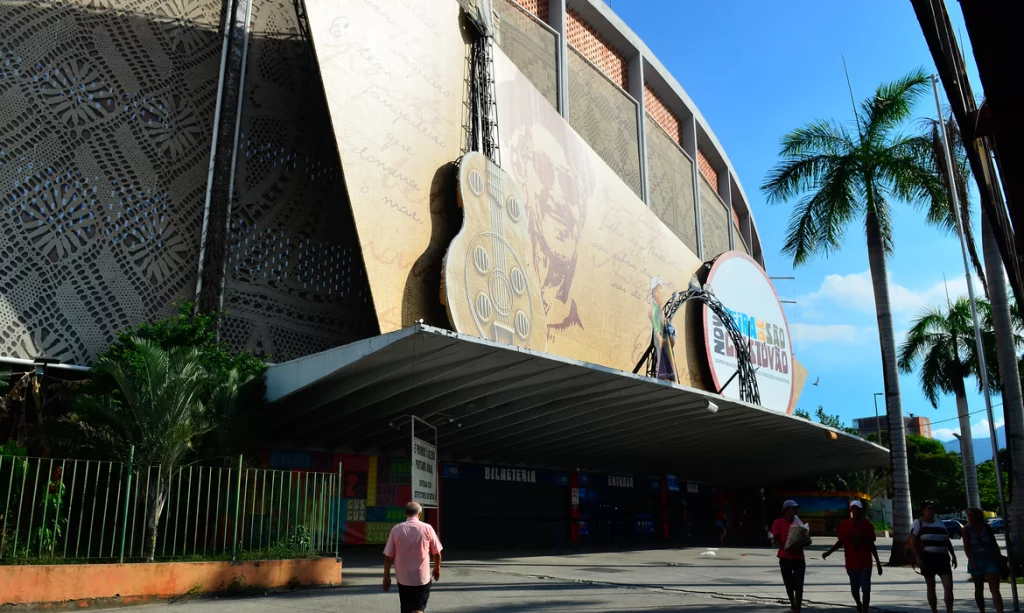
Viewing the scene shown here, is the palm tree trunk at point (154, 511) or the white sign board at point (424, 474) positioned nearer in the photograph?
the palm tree trunk at point (154, 511)

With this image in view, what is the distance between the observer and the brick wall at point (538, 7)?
29391mm

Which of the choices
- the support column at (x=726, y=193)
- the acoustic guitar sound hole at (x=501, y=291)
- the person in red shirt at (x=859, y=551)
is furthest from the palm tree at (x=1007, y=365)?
the support column at (x=726, y=193)

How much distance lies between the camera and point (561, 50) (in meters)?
29.7

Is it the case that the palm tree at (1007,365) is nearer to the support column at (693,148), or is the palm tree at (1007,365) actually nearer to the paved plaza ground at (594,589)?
the paved plaza ground at (594,589)

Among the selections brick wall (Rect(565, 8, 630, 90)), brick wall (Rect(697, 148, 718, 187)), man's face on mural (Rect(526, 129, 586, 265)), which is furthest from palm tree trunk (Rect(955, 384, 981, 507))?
brick wall (Rect(565, 8, 630, 90))

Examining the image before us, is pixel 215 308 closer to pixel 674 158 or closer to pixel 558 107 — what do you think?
pixel 558 107

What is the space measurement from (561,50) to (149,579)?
2400cm

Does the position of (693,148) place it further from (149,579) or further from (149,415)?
(149,579)

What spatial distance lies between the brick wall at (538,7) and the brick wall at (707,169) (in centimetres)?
1603

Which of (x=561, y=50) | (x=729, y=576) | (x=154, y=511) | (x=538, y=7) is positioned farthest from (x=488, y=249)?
(x=538, y=7)

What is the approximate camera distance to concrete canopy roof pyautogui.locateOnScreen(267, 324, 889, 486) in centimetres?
1422

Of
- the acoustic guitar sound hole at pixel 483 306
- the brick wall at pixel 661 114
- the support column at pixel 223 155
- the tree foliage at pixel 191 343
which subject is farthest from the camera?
the brick wall at pixel 661 114

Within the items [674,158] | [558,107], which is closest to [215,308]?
[558,107]

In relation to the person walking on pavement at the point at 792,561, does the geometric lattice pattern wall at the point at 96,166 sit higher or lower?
higher
